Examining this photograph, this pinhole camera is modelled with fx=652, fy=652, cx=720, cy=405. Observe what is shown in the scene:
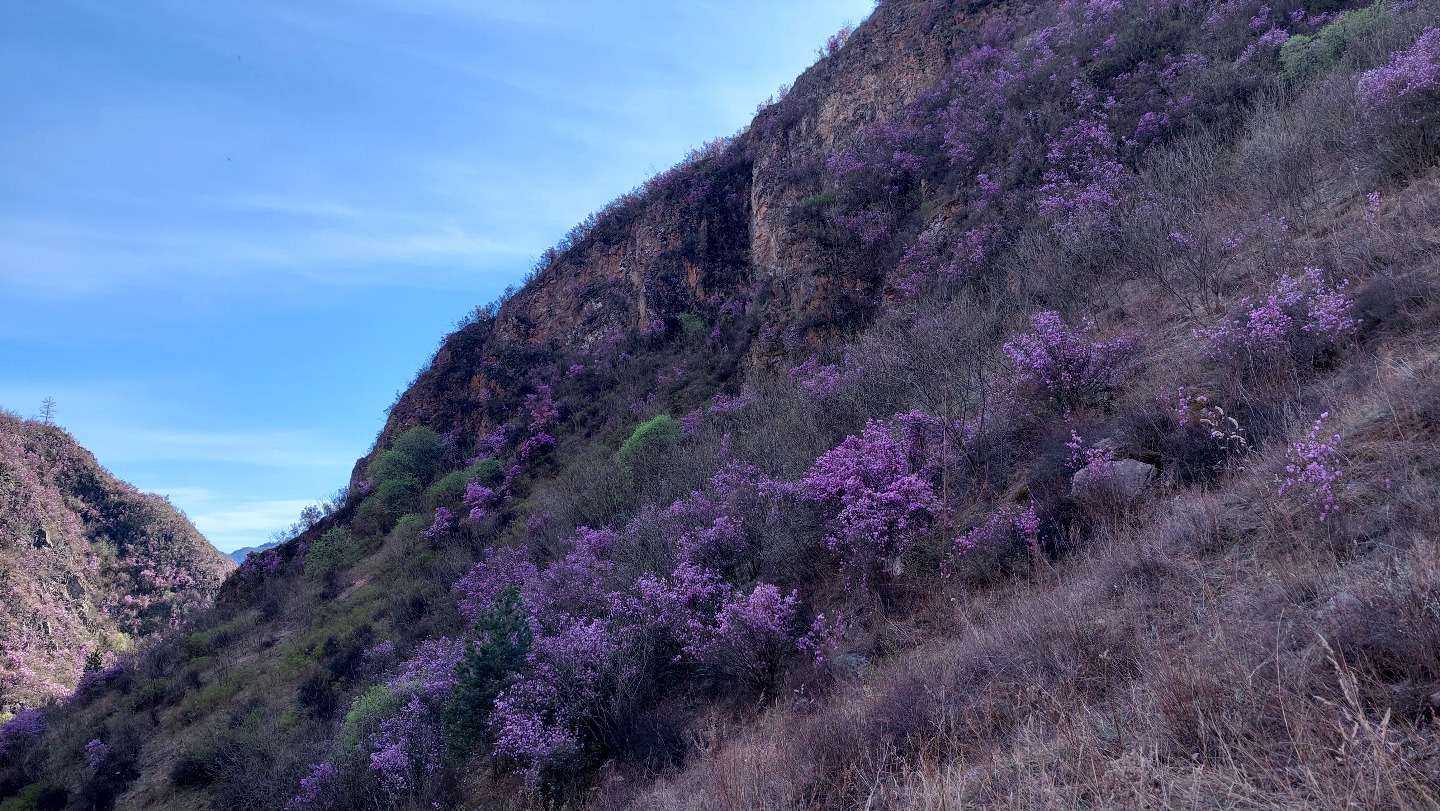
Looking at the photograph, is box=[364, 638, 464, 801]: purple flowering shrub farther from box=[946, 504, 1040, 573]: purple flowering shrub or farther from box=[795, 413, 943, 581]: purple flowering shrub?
box=[946, 504, 1040, 573]: purple flowering shrub

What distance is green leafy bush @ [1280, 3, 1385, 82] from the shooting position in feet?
33.9

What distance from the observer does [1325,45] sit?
10.8m

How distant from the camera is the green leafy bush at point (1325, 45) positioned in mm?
10344

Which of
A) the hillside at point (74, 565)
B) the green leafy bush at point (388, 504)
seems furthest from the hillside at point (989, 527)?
the hillside at point (74, 565)

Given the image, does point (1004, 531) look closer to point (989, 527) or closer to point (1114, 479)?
point (989, 527)

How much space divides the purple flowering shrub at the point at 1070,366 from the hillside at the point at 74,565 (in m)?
27.6

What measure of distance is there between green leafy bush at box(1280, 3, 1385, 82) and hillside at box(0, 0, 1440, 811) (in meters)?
0.13

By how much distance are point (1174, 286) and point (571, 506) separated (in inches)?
479

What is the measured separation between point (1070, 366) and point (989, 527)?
2.53 metres

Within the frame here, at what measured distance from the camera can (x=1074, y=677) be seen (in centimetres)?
300

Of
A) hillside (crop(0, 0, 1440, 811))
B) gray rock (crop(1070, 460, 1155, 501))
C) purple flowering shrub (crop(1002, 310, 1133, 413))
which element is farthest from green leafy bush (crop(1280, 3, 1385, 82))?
gray rock (crop(1070, 460, 1155, 501))

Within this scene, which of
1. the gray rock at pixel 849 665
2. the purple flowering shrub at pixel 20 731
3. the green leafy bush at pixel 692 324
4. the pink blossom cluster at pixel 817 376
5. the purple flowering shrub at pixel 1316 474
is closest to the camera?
the purple flowering shrub at pixel 1316 474

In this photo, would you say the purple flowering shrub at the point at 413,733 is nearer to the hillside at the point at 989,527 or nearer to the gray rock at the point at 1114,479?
the hillside at the point at 989,527

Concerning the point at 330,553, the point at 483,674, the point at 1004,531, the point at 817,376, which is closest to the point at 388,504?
the point at 330,553
